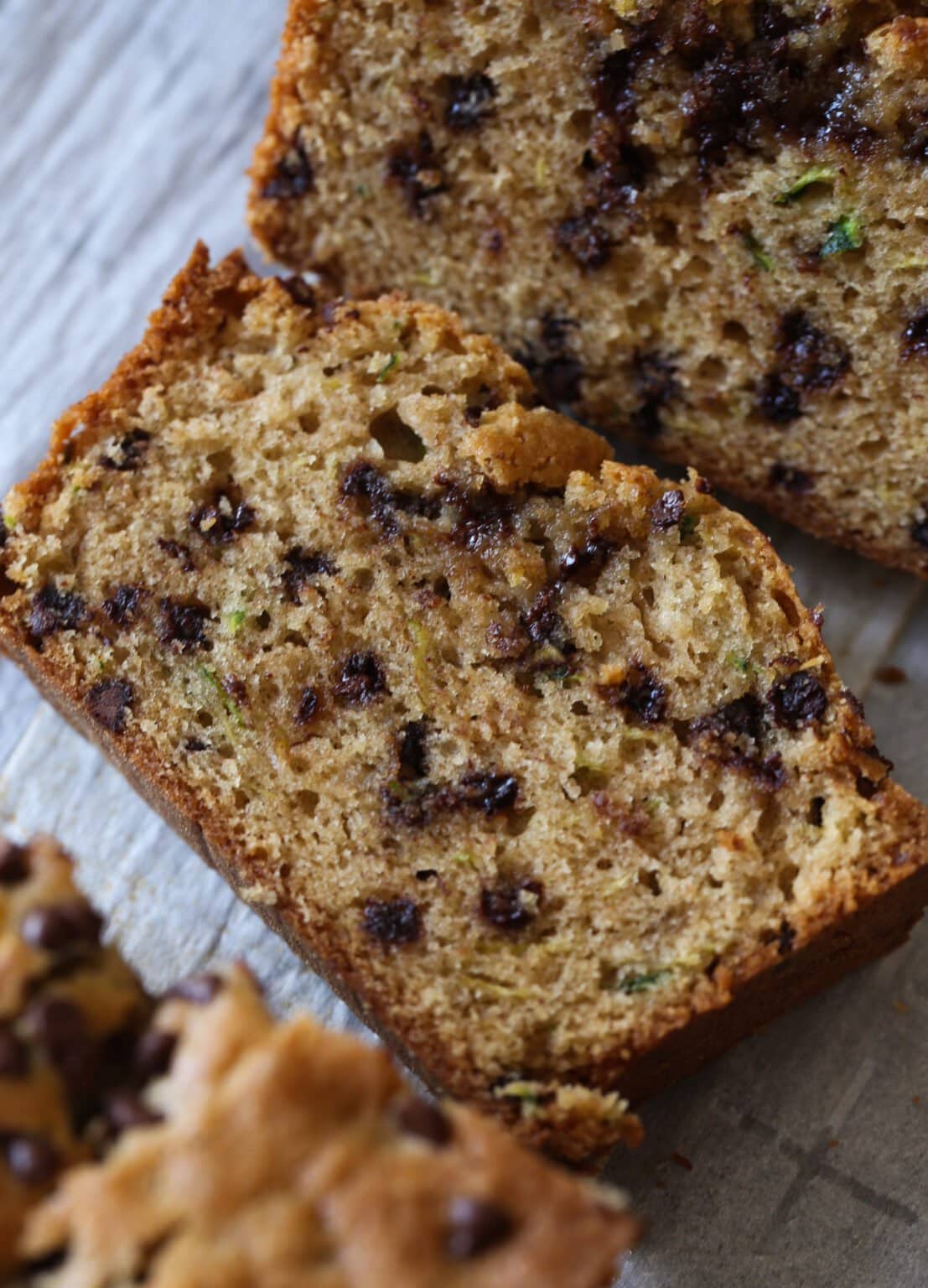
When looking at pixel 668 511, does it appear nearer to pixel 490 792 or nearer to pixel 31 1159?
pixel 490 792

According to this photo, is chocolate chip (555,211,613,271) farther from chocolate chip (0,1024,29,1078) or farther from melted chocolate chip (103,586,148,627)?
chocolate chip (0,1024,29,1078)

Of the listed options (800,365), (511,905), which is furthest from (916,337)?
(511,905)

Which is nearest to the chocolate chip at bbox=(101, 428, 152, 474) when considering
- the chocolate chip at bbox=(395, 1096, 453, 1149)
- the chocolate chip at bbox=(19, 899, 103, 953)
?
the chocolate chip at bbox=(19, 899, 103, 953)

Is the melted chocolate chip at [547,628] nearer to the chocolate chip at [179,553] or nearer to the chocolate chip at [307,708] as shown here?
the chocolate chip at [307,708]

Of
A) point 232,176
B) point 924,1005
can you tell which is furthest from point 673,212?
point 924,1005

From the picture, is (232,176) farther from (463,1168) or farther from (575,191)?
(463,1168)

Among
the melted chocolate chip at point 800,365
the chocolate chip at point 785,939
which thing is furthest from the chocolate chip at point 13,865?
the melted chocolate chip at point 800,365
